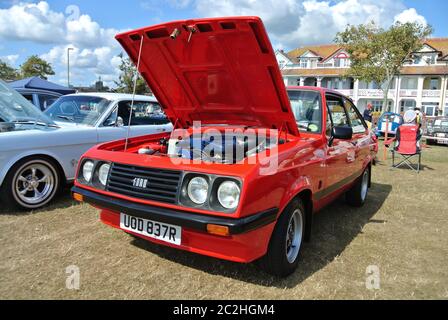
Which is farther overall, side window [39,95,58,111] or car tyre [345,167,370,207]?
side window [39,95,58,111]

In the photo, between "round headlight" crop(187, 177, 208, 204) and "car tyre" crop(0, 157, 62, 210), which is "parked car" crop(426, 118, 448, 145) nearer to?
"car tyre" crop(0, 157, 62, 210)

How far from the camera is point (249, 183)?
7.46ft

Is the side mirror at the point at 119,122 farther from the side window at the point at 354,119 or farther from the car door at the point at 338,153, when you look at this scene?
the side window at the point at 354,119

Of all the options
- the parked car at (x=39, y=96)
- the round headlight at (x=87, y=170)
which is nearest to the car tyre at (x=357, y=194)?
the round headlight at (x=87, y=170)

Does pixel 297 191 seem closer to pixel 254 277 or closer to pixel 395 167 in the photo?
pixel 254 277

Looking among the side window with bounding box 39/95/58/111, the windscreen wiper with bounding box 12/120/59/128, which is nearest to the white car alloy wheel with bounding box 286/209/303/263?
the windscreen wiper with bounding box 12/120/59/128

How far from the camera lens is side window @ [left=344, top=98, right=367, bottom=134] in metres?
4.66

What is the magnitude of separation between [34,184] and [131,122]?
1872 millimetres

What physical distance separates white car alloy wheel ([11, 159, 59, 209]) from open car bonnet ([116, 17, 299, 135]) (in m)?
1.87

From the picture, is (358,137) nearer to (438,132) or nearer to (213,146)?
(213,146)

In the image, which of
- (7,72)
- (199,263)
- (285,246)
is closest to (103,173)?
(199,263)

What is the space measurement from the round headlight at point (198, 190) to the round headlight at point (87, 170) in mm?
1095

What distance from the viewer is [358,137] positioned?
4.67m
